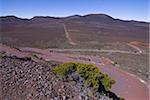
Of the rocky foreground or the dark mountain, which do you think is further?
the dark mountain

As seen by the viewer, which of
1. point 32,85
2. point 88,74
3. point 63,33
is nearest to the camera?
point 32,85

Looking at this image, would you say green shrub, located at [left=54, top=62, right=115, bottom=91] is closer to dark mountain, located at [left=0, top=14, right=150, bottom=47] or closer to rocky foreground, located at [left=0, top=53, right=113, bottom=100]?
rocky foreground, located at [left=0, top=53, right=113, bottom=100]

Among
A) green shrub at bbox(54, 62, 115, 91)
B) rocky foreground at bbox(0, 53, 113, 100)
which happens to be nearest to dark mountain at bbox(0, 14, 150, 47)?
green shrub at bbox(54, 62, 115, 91)

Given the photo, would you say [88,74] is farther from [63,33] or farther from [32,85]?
[63,33]

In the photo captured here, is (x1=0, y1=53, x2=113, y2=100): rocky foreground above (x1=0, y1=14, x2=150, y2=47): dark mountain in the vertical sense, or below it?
above

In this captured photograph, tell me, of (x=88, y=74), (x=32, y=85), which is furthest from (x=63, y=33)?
(x=32, y=85)

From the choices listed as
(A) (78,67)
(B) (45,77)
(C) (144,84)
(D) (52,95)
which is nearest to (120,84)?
(C) (144,84)

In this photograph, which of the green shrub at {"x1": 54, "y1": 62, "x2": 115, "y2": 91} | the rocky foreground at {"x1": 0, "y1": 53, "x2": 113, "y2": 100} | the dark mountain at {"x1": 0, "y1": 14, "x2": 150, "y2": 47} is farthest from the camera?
the dark mountain at {"x1": 0, "y1": 14, "x2": 150, "y2": 47}

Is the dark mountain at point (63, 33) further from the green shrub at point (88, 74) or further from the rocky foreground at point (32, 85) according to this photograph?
the rocky foreground at point (32, 85)
